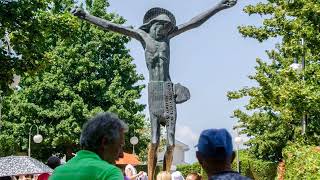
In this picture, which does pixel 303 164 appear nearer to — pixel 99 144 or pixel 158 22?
pixel 158 22

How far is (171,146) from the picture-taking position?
39.9 feet

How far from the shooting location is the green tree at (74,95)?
49281 millimetres

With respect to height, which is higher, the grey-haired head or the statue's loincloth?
the grey-haired head

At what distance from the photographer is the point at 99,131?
489 centimetres

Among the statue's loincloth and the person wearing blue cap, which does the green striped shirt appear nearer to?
the person wearing blue cap

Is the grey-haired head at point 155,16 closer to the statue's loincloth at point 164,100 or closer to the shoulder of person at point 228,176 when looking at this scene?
the statue's loincloth at point 164,100

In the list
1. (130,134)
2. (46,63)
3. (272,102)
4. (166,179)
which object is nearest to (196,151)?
(166,179)

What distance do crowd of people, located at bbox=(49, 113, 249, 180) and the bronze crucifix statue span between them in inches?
281

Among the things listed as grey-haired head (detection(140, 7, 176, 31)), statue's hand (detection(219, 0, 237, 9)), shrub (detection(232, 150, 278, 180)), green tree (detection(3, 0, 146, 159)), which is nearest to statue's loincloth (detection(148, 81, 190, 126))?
grey-haired head (detection(140, 7, 176, 31))

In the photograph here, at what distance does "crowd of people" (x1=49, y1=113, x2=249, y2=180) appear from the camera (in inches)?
181

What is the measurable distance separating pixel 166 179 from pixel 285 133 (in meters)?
37.4

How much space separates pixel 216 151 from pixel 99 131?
2.67 feet

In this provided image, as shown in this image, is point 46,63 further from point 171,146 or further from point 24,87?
point 24,87

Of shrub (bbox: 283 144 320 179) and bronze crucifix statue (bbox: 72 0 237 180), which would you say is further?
shrub (bbox: 283 144 320 179)
